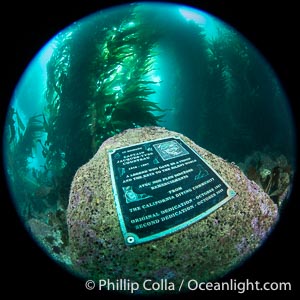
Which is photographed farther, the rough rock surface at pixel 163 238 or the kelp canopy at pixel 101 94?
the kelp canopy at pixel 101 94

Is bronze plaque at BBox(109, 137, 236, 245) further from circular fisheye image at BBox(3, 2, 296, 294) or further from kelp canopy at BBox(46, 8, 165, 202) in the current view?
kelp canopy at BBox(46, 8, 165, 202)

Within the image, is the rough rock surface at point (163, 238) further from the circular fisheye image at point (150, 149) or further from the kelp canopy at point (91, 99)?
the kelp canopy at point (91, 99)

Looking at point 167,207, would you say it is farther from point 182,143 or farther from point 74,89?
point 74,89

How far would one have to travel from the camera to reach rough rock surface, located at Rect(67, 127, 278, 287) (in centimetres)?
276

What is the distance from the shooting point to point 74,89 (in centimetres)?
333

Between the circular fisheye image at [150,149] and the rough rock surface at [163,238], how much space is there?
0.5 inches

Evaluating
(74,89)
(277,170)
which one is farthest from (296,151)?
(74,89)

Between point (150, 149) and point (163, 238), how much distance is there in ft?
3.33

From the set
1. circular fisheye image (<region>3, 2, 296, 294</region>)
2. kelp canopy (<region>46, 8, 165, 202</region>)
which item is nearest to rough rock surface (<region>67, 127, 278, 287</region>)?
circular fisheye image (<region>3, 2, 296, 294</region>)

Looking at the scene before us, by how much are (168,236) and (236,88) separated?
1.88 meters

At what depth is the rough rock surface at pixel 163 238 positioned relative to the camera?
9.05ft

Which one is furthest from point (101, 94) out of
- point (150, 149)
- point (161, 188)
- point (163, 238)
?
point (163, 238)

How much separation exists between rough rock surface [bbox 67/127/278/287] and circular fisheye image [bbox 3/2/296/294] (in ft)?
0.04

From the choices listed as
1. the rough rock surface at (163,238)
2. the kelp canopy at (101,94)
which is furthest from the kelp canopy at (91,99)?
the rough rock surface at (163,238)
